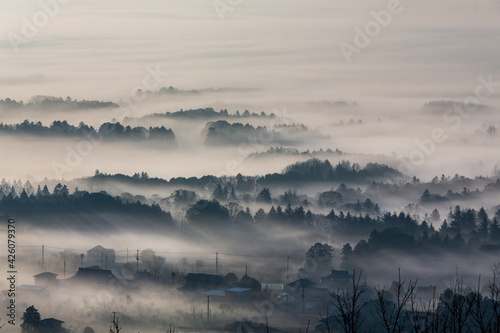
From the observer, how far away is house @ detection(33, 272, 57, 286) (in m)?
140

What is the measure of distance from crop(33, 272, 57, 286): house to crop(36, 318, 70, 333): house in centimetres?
3405

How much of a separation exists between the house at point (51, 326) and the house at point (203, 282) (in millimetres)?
34931

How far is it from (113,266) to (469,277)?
57810 millimetres

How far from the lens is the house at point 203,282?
456 ft

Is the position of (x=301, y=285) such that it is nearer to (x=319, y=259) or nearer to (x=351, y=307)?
(x=319, y=259)

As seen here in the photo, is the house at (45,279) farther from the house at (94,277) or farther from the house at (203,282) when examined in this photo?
the house at (203,282)

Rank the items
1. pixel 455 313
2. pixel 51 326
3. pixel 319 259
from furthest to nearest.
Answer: pixel 319 259, pixel 51 326, pixel 455 313

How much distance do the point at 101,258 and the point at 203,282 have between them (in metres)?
38.1

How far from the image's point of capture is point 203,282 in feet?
460

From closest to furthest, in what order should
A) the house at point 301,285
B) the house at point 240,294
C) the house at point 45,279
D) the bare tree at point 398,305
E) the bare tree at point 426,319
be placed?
1. the bare tree at point 426,319
2. the bare tree at point 398,305
3. the house at point 240,294
4. the house at point 45,279
5. the house at point 301,285

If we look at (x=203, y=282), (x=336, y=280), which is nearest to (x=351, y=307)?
(x=203, y=282)

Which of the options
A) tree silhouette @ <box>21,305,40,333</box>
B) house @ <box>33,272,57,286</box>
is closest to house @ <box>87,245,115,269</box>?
house @ <box>33,272,57,286</box>

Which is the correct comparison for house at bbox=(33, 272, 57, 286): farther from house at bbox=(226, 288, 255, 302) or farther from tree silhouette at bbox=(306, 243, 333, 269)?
tree silhouette at bbox=(306, 243, 333, 269)

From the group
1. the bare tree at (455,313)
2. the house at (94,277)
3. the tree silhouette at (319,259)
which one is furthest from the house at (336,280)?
the bare tree at (455,313)
